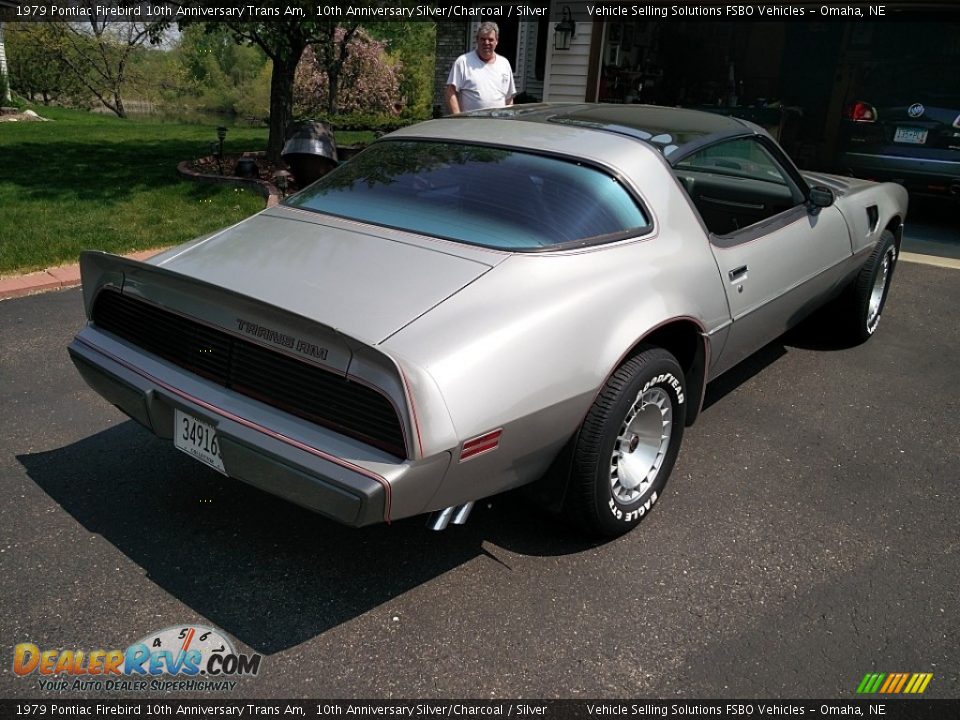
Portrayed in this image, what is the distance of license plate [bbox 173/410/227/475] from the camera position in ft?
8.18

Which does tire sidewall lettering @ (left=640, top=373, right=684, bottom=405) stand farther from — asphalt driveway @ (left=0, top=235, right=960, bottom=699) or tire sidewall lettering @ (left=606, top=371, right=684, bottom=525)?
asphalt driveway @ (left=0, top=235, right=960, bottom=699)

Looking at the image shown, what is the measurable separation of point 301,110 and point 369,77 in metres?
2.79

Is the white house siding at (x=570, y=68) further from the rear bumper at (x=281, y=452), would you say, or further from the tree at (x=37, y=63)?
the tree at (x=37, y=63)

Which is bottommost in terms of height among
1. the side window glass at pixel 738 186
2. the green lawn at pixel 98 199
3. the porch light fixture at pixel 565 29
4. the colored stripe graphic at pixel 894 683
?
the colored stripe graphic at pixel 894 683

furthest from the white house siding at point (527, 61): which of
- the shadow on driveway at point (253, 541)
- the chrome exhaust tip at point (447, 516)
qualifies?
the chrome exhaust tip at point (447, 516)

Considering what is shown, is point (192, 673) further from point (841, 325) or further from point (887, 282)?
point (887, 282)

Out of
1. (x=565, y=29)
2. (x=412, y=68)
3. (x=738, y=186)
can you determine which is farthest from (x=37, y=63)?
(x=738, y=186)

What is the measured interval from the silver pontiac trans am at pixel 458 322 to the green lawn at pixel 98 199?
4.02 meters

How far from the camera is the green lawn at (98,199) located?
6.71m

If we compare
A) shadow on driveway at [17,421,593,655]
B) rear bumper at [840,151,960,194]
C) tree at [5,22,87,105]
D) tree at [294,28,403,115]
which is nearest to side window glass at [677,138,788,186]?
shadow on driveway at [17,421,593,655]

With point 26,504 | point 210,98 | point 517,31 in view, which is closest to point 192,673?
→ point 26,504

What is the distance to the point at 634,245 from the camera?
3.02 metres

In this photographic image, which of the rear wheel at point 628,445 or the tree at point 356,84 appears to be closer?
the rear wheel at point 628,445

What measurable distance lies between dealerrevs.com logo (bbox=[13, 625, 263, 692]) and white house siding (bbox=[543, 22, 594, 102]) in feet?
34.9
